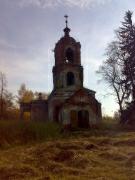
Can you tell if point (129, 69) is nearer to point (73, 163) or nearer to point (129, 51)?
point (129, 51)

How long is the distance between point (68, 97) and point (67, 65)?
145 inches

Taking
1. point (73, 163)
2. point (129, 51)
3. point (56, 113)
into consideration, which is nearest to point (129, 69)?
point (129, 51)

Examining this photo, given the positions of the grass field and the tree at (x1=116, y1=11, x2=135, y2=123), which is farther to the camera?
the tree at (x1=116, y1=11, x2=135, y2=123)

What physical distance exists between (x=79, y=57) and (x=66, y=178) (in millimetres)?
19572

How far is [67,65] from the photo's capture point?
23.5m

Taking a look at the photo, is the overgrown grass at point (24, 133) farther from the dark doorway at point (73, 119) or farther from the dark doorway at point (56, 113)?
the dark doorway at point (56, 113)

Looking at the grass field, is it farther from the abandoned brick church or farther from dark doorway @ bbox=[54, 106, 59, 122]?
dark doorway @ bbox=[54, 106, 59, 122]

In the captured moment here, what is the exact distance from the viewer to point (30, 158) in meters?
8.23

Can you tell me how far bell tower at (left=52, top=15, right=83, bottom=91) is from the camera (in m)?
Result: 23.4

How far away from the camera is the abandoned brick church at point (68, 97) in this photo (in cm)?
2055

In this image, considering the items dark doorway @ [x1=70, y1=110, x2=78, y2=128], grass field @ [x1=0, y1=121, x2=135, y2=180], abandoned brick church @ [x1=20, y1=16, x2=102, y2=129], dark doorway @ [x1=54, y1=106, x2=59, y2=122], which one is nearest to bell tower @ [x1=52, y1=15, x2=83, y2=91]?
abandoned brick church @ [x1=20, y1=16, x2=102, y2=129]

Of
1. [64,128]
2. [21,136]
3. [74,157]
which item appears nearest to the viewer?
[74,157]

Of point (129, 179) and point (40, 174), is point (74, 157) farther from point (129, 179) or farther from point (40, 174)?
point (129, 179)

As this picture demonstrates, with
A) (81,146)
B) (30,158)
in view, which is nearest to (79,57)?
(81,146)
